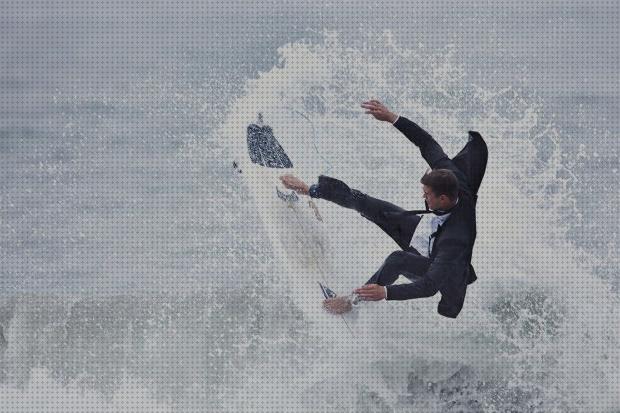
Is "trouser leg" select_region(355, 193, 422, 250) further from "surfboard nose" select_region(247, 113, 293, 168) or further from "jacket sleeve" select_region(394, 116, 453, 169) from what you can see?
"surfboard nose" select_region(247, 113, 293, 168)

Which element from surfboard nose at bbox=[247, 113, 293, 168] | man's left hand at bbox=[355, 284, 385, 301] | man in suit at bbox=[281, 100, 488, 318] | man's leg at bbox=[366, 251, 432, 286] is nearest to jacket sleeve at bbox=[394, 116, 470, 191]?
man in suit at bbox=[281, 100, 488, 318]

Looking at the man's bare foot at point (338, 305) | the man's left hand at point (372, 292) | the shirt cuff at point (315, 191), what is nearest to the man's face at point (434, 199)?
the man's left hand at point (372, 292)

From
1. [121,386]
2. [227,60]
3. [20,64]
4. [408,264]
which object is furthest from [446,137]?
[20,64]

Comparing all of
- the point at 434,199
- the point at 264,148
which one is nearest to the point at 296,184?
the point at 434,199

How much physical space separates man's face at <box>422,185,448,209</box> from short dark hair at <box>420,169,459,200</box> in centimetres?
2

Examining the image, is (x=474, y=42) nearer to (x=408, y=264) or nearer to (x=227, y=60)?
(x=227, y=60)

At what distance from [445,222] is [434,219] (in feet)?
0.35

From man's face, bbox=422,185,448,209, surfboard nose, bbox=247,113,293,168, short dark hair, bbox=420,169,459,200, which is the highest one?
surfboard nose, bbox=247,113,293,168

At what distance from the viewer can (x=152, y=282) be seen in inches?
271

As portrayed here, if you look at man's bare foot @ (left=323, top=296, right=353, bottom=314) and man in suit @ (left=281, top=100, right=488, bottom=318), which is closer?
man in suit @ (left=281, top=100, right=488, bottom=318)

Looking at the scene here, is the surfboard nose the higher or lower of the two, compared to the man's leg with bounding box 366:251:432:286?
higher

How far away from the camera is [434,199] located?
12.3 feet

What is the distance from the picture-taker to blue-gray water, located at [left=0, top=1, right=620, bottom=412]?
201 inches

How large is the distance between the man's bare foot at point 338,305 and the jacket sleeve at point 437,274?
31.5 inches
